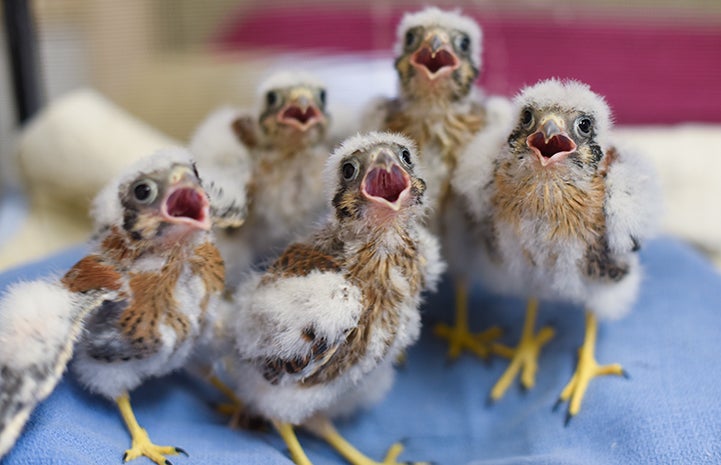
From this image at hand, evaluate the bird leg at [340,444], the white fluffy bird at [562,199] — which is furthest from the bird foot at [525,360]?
the bird leg at [340,444]

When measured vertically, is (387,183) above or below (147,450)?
above

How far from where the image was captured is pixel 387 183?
82 cm

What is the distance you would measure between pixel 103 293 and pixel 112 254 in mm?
56

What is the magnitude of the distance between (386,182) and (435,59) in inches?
11.0

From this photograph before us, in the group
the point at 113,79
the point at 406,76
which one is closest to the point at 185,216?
the point at 406,76

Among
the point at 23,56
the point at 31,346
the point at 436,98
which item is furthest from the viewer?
the point at 23,56

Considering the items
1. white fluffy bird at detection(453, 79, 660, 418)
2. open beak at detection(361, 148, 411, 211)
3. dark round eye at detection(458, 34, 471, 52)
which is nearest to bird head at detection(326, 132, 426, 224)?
open beak at detection(361, 148, 411, 211)

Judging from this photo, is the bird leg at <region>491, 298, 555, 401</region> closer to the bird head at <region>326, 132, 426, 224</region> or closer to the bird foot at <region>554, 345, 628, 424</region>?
the bird foot at <region>554, 345, 628, 424</region>

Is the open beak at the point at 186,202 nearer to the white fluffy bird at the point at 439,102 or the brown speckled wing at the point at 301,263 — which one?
the brown speckled wing at the point at 301,263

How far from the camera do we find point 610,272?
37.3 inches

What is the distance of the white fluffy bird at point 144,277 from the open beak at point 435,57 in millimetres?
373

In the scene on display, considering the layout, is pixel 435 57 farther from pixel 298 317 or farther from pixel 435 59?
pixel 298 317

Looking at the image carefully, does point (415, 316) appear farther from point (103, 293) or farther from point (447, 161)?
point (103, 293)

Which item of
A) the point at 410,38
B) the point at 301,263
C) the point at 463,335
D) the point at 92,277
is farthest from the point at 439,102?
the point at 92,277
